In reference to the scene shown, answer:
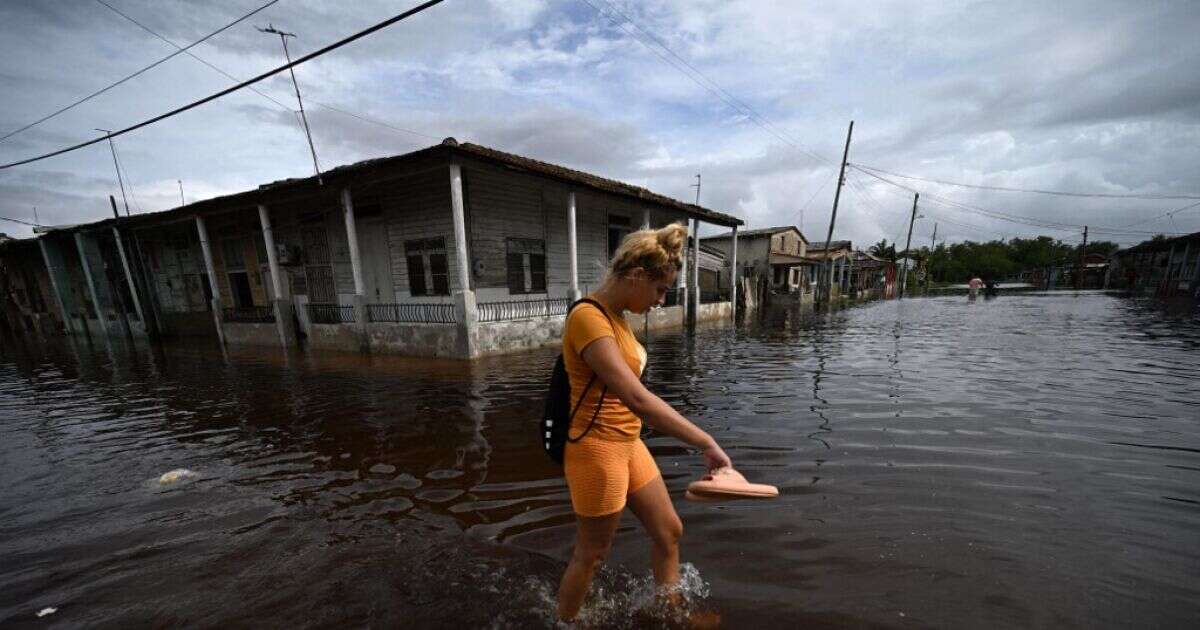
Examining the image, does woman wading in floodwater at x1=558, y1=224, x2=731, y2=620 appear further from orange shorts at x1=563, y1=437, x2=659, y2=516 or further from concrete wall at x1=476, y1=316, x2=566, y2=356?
concrete wall at x1=476, y1=316, x2=566, y2=356

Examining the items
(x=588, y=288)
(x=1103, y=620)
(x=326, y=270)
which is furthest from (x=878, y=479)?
(x=326, y=270)

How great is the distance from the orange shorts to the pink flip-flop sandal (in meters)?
0.28

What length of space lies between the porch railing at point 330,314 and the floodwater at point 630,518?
16.6 ft

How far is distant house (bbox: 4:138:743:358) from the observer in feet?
33.9

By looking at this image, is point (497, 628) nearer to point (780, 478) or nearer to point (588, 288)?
point (780, 478)

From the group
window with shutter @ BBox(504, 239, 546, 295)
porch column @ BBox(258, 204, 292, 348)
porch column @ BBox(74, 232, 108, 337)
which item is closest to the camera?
porch column @ BBox(258, 204, 292, 348)

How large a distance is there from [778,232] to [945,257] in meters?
69.1

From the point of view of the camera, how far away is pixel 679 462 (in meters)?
3.98

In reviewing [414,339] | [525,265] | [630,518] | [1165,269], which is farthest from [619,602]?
[1165,269]

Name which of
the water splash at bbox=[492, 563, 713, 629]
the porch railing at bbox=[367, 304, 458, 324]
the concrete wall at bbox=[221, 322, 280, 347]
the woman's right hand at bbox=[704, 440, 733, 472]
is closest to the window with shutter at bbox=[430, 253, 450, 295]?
the porch railing at bbox=[367, 304, 458, 324]

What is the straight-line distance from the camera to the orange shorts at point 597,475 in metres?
1.67

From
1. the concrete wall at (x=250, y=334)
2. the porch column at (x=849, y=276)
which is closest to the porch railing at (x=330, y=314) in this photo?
the concrete wall at (x=250, y=334)

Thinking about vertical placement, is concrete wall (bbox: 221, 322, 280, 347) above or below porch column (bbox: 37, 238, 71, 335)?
below

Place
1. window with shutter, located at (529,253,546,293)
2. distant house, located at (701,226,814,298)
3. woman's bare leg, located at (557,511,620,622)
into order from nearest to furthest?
woman's bare leg, located at (557,511,620,622), window with shutter, located at (529,253,546,293), distant house, located at (701,226,814,298)
